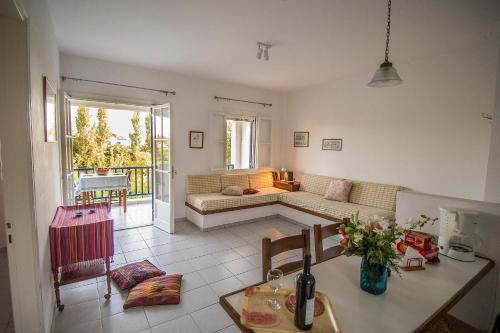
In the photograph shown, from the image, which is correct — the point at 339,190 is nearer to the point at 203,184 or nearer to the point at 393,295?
the point at 203,184

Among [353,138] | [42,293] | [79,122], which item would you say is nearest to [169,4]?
[42,293]

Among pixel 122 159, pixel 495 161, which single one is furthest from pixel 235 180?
pixel 122 159

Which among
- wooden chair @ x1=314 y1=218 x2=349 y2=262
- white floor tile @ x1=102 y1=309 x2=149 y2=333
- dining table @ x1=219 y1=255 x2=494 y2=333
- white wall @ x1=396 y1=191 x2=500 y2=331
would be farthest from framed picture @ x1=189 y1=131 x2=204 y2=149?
white wall @ x1=396 y1=191 x2=500 y2=331

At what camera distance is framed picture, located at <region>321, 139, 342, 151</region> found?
15.2 feet

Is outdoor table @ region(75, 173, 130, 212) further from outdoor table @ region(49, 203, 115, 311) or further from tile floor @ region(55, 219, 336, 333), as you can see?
outdoor table @ region(49, 203, 115, 311)

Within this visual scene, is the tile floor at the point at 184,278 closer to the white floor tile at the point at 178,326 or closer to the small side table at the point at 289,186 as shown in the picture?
the white floor tile at the point at 178,326

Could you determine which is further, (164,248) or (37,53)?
(164,248)

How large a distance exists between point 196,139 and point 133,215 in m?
1.94

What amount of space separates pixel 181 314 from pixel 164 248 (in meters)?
1.43

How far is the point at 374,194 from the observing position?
3969 millimetres

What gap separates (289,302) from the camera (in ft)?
3.79

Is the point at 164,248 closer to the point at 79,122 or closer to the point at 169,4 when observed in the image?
the point at 169,4

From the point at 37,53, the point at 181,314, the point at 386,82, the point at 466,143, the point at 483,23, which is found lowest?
the point at 181,314

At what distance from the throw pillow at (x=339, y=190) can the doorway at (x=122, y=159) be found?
2.65 m
